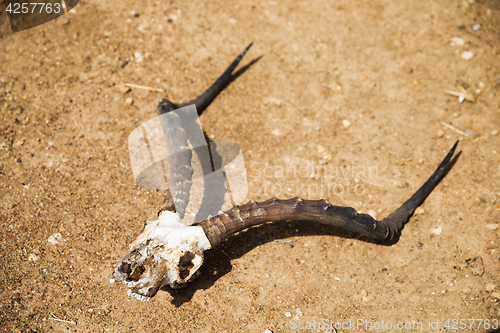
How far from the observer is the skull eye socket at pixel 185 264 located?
277 cm

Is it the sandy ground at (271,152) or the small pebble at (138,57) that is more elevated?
the small pebble at (138,57)

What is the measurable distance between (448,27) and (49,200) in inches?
223

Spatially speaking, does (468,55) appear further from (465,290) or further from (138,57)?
(138,57)

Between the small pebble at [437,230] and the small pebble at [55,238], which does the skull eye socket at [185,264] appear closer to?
the small pebble at [55,238]

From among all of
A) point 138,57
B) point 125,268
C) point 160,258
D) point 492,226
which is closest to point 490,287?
point 492,226

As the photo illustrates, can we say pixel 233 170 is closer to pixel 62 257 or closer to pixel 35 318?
pixel 62 257
